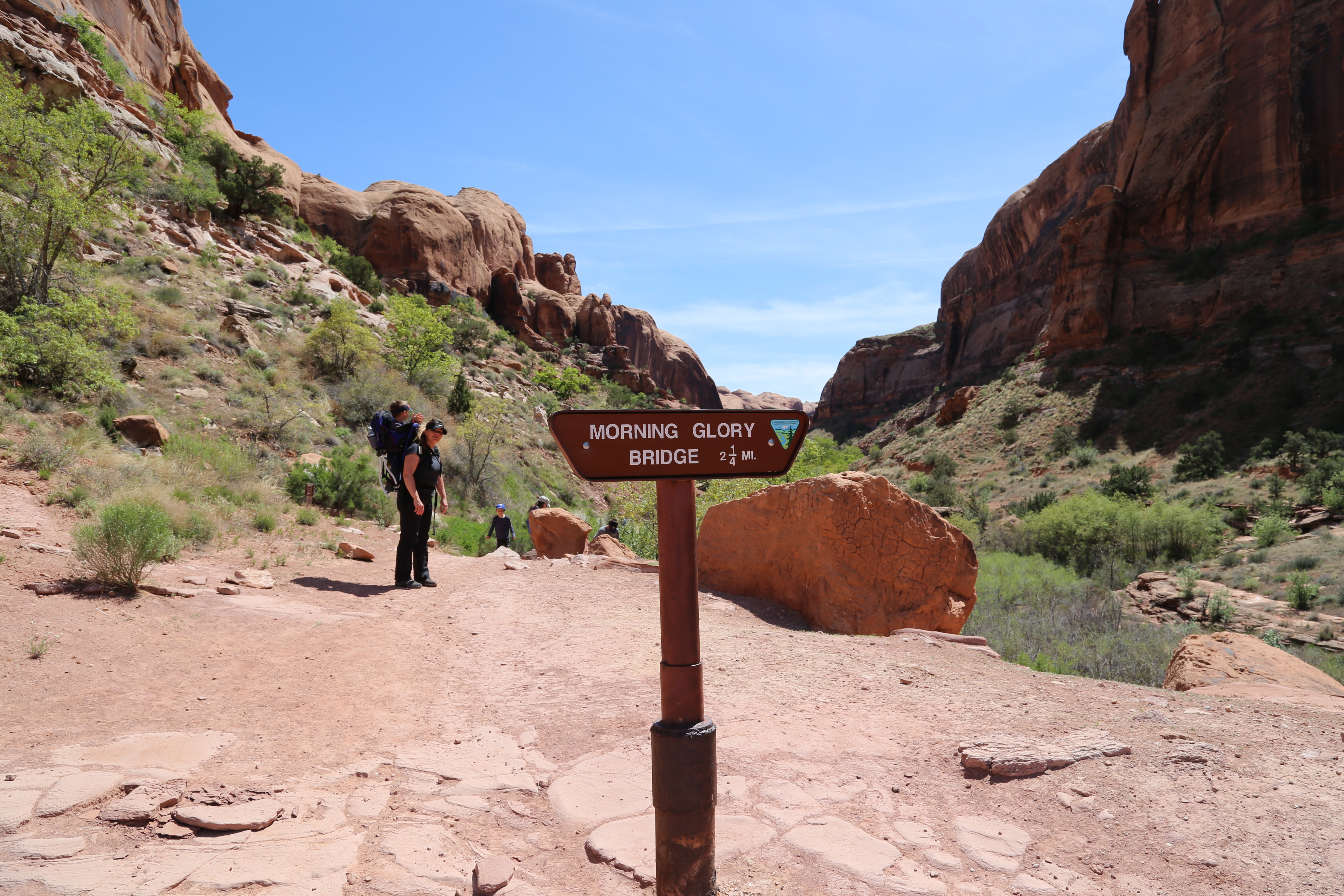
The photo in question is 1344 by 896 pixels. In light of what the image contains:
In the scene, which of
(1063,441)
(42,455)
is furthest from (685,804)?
(1063,441)

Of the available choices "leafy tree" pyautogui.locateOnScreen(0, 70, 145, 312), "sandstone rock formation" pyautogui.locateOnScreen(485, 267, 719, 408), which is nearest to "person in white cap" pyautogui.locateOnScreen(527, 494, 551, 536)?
"leafy tree" pyautogui.locateOnScreen(0, 70, 145, 312)

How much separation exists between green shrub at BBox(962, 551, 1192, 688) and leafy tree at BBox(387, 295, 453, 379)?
67.1 ft

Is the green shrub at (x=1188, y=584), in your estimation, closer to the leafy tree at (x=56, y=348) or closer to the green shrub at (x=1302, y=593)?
the green shrub at (x=1302, y=593)

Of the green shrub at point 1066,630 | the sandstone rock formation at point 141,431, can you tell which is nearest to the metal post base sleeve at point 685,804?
the green shrub at point 1066,630

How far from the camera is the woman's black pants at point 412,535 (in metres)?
7.44

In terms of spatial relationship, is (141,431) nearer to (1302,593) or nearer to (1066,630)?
(1066,630)

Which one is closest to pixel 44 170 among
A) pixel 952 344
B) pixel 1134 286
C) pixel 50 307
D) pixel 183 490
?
pixel 50 307

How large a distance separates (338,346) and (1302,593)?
2422cm

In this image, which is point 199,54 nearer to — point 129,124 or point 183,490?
point 129,124

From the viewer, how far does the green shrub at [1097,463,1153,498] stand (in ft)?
88.0

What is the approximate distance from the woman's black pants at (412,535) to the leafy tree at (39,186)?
8.52m

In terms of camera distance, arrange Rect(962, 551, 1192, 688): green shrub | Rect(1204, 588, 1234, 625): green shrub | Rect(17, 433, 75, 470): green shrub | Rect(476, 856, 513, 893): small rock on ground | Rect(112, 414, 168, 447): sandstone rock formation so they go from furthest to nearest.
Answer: Rect(1204, 588, 1234, 625): green shrub, Rect(112, 414, 168, 447): sandstone rock formation, Rect(17, 433, 75, 470): green shrub, Rect(962, 551, 1192, 688): green shrub, Rect(476, 856, 513, 893): small rock on ground

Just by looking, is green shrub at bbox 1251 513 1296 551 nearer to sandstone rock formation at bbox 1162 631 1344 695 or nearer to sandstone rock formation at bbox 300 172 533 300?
sandstone rock formation at bbox 1162 631 1344 695

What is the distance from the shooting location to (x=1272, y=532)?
18.7 meters
